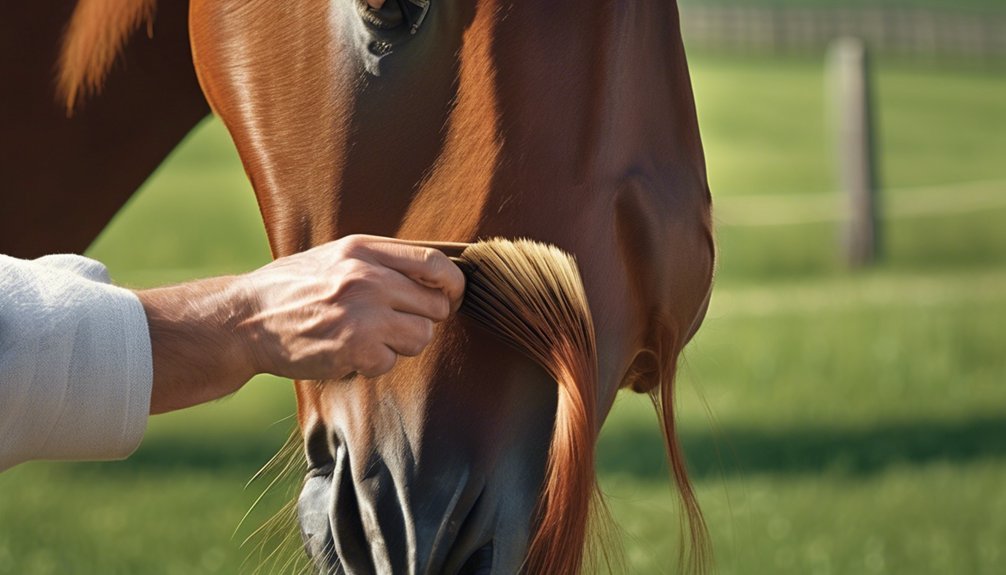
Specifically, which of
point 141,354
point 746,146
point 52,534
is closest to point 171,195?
point 746,146

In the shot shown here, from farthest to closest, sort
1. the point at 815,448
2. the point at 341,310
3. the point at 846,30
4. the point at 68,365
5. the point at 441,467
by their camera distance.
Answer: the point at 846,30 → the point at 815,448 → the point at 441,467 → the point at 341,310 → the point at 68,365

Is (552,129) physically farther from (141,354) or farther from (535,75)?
(141,354)

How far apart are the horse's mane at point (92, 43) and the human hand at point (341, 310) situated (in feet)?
3.32

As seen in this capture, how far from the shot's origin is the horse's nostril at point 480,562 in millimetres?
1671

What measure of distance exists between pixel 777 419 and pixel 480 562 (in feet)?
16.7

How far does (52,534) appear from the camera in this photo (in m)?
4.92

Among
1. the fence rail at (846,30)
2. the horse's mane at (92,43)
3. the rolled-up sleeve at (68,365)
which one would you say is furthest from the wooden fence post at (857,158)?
the fence rail at (846,30)

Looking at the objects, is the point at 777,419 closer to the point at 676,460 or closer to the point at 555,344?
the point at 676,460

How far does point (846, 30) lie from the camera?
32.4 metres

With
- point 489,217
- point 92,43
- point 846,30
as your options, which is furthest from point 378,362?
point 846,30

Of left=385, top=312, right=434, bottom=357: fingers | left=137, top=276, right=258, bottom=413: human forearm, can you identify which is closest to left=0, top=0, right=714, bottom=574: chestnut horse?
left=385, top=312, right=434, bottom=357: fingers

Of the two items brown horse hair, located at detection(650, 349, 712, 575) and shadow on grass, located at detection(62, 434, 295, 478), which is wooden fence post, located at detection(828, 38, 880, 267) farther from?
brown horse hair, located at detection(650, 349, 712, 575)

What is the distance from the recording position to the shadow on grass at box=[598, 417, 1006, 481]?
19.1 feet

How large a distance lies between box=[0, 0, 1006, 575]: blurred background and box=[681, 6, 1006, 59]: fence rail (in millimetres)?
13962
